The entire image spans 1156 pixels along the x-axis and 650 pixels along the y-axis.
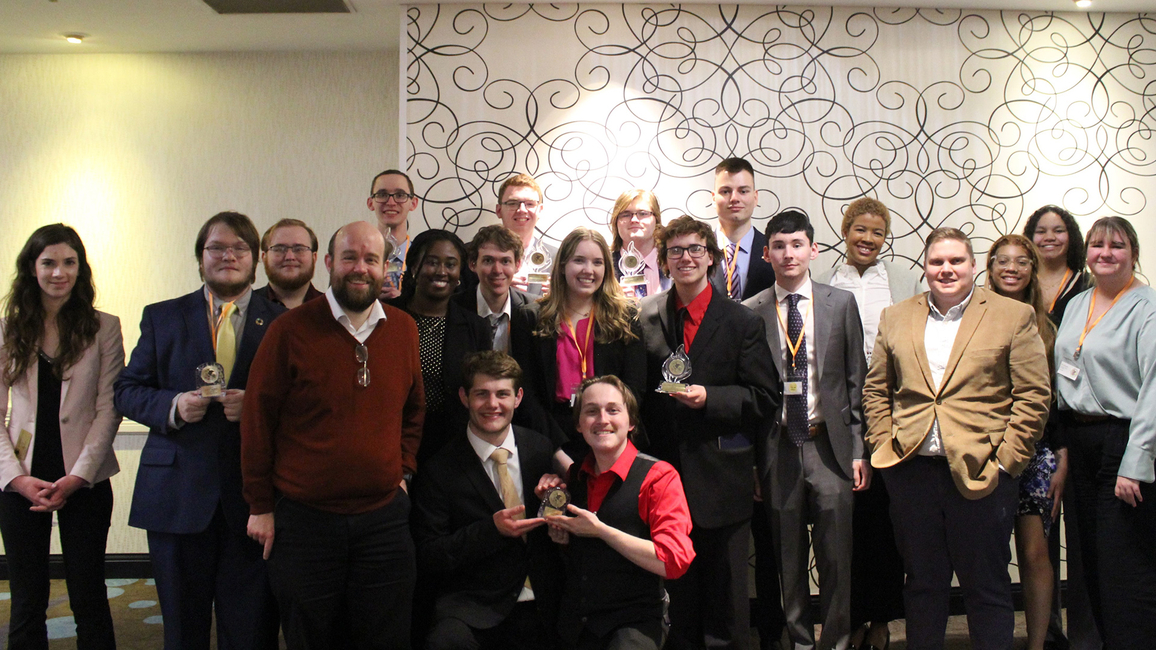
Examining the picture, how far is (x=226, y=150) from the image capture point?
16.0ft

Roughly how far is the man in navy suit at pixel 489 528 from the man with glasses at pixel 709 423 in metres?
0.56

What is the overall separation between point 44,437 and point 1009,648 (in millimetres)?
3582

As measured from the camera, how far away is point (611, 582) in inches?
101

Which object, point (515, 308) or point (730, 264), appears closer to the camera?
point (515, 308)

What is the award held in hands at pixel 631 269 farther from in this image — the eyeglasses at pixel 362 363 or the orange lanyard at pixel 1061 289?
the orange lanyard at pixel 1061 289

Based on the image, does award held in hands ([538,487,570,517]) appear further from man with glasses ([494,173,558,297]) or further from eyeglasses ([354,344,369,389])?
man with glasses ([494,173,558,297])

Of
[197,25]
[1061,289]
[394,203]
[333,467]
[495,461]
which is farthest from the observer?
[197,25]

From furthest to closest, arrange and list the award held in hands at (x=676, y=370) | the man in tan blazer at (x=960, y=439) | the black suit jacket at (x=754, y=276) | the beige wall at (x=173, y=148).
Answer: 1. the beige wall at (x=173, y=148)
2. the black suit jacket at (x=754, y=276)
3. the man in tan blazer at (x=960, y=439)
4. the award held in hands at (x=676, y=370)

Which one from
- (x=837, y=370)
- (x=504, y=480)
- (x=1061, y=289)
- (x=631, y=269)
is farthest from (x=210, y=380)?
(x=1061, y=289)

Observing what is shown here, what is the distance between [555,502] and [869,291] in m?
1.81

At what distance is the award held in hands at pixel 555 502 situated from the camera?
100 inches

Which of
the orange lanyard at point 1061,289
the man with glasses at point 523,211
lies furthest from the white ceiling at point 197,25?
the orange lanyard at point 1061,289

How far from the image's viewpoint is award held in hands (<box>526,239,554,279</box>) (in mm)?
3525

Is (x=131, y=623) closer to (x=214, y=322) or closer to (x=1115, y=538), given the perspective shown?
(x=214, y=322)
